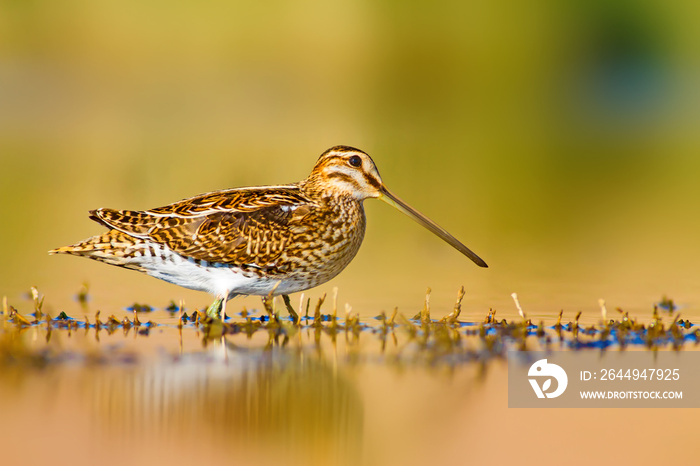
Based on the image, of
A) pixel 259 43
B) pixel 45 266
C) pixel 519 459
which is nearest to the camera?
pixel 519 459

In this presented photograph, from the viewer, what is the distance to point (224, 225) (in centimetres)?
1066

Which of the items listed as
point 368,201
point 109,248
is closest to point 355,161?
point 109,248

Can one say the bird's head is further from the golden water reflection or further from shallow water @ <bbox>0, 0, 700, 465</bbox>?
the golden water reflection

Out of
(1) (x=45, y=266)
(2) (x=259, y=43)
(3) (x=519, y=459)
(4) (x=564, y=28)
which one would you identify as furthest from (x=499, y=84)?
(3) (x=519, y=459)

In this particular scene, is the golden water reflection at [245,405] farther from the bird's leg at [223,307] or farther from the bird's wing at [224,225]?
the bird's wing at [224,225]

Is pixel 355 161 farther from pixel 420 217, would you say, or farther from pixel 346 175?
pixel 420 217

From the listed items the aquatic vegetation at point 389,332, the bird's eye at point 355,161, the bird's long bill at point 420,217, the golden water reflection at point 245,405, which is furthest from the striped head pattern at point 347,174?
the golden water reflection at point 245,405

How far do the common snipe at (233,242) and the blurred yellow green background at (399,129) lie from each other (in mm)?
1389

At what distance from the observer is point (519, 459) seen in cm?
713

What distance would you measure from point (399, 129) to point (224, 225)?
25.9 m

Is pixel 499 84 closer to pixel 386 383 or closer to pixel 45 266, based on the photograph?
pixel 45 266

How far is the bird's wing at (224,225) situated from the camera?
1052 cm

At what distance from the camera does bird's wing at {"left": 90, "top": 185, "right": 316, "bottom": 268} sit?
1052 cm

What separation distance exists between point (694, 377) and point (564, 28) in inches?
1394
